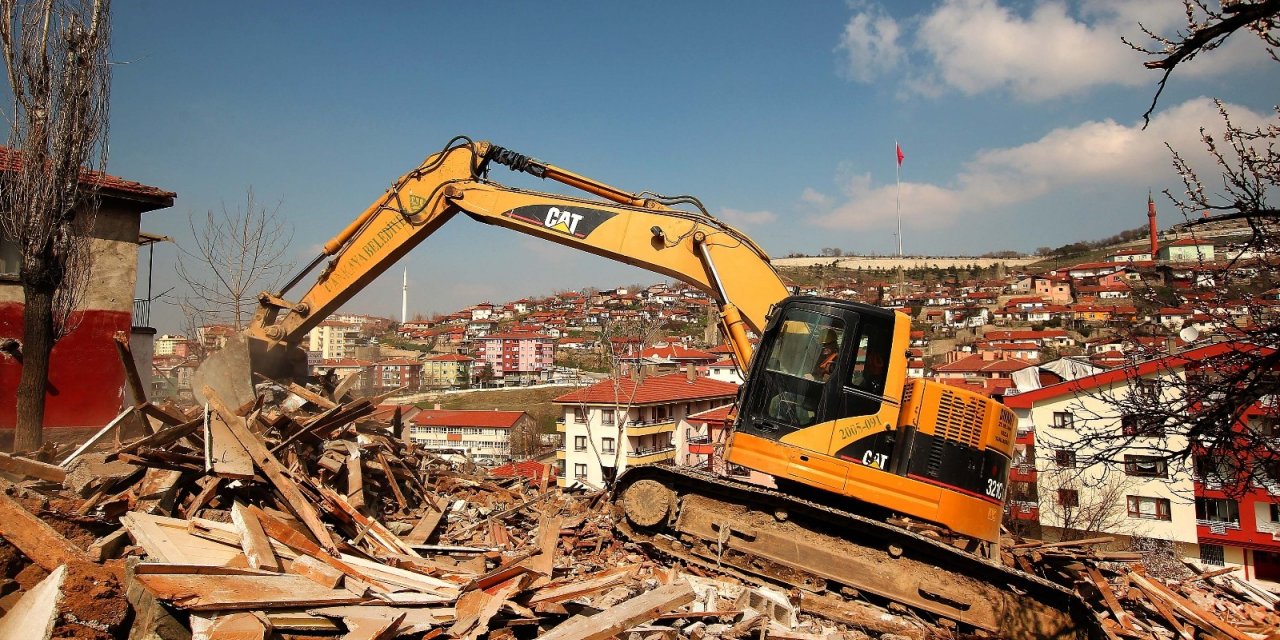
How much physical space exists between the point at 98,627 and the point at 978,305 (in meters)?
94.8

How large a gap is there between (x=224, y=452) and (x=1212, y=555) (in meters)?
28.8

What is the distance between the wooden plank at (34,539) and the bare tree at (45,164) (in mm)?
5986

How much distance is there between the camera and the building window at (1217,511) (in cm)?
2281

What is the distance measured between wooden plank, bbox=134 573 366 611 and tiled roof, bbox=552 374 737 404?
23.9m

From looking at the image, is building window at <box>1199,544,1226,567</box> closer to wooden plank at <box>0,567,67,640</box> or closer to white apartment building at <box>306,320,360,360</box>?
wooden plank at <box>0,567,67,640</box>

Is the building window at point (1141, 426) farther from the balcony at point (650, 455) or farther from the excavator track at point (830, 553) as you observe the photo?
the balcony at point (650, 455)

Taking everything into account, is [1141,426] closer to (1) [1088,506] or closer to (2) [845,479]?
(2) [845,479]

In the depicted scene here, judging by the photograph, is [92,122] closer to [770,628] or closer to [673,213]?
[673,213]

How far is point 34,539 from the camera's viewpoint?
5.28 metres

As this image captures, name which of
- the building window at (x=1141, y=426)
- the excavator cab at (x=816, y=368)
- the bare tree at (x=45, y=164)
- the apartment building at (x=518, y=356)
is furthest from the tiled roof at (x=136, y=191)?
the apartment building at (x=518, y=356)

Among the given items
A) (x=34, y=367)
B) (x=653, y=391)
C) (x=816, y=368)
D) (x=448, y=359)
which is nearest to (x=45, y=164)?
(x=34, y=367)

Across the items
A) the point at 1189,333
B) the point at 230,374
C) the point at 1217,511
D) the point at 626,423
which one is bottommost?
the point at 1217,511

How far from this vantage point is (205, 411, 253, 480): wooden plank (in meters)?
6.80

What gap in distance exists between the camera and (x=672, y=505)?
7.29 metres
